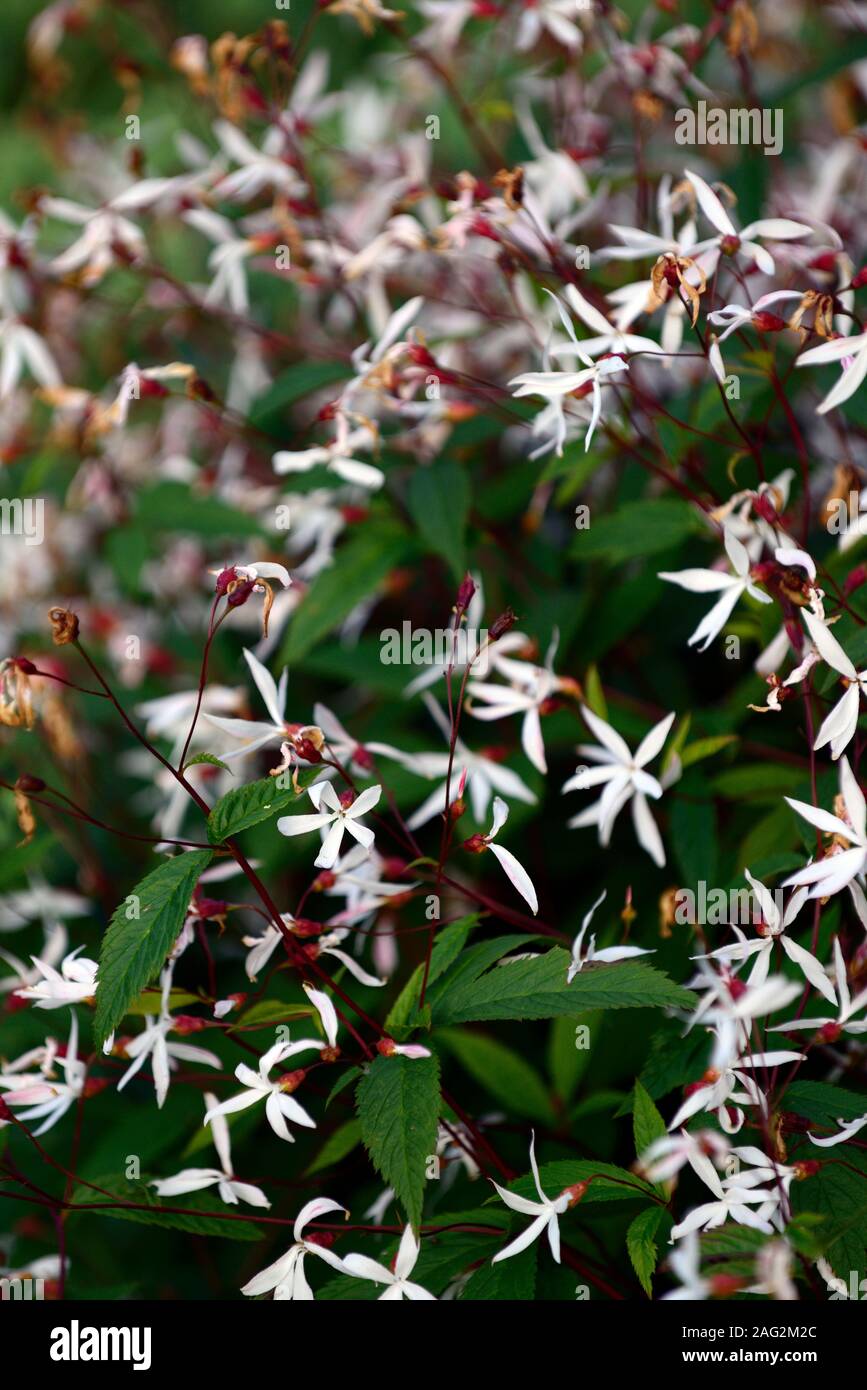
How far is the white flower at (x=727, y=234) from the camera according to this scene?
2.88 ft

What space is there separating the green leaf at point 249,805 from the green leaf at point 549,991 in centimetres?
17

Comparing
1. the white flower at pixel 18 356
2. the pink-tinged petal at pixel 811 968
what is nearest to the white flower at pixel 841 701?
the pink-tinged petal at pixel 811 968

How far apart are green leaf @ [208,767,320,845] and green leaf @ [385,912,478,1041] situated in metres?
0.16

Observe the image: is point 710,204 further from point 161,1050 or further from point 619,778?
point 161,1050

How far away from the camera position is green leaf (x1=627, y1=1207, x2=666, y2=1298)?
70 cm

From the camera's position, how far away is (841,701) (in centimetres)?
75

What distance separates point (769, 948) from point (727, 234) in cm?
53

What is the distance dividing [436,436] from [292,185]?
314 millimetres

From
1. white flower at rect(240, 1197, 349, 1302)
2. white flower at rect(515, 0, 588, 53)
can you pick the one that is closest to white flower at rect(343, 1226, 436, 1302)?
white flower at rect(240, 1197, 349, 1302)

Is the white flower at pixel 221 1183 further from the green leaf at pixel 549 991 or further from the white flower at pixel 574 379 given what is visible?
the white flower at pixel 574 379

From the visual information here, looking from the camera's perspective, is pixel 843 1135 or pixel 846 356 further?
pixel 846 356

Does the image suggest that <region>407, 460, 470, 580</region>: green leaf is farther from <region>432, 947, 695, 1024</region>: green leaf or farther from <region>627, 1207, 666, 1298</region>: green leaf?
<region>627, 1207, 666, 1298</region>: green leaf

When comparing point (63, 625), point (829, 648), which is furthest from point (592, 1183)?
point (63, 625)
